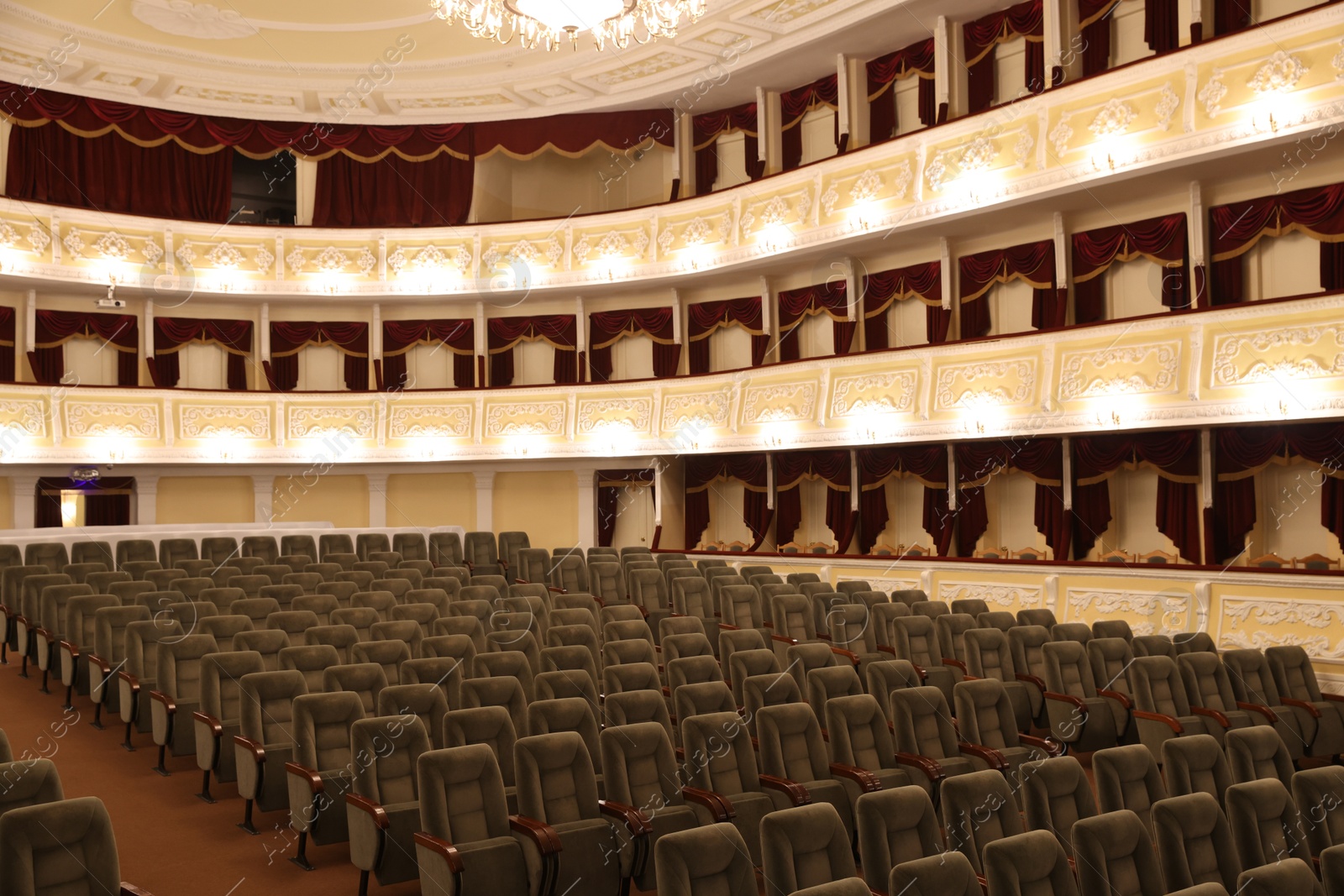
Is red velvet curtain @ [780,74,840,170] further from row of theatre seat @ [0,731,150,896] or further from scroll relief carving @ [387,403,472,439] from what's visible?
row of theatre seat @ [0,731,150,896]

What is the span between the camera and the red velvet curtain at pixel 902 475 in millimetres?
11539

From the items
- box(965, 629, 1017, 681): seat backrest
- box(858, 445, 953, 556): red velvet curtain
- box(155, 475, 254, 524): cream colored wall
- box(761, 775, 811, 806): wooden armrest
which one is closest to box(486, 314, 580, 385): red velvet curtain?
box(155, 475, 254, 524): cream colored wall

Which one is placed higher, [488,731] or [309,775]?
[488,731]

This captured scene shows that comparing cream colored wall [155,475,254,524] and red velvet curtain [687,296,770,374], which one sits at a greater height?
red velvet curtain [687,296,770,374]

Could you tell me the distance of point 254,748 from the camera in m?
4.91

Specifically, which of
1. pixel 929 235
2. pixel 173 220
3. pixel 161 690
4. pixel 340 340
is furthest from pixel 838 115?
pixel 161 690

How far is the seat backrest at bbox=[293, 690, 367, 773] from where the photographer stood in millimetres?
4871

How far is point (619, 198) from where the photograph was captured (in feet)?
53.6

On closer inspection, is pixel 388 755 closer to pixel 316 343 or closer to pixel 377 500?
pixel 377 500

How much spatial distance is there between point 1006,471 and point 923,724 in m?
6.50

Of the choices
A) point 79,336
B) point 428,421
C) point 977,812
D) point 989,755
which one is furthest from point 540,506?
point 977,812

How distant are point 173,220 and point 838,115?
8.90m

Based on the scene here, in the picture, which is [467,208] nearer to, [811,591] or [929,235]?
[929,235]

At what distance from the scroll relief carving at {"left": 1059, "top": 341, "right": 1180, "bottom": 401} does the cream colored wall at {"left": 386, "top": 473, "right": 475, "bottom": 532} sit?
897 centimetres
